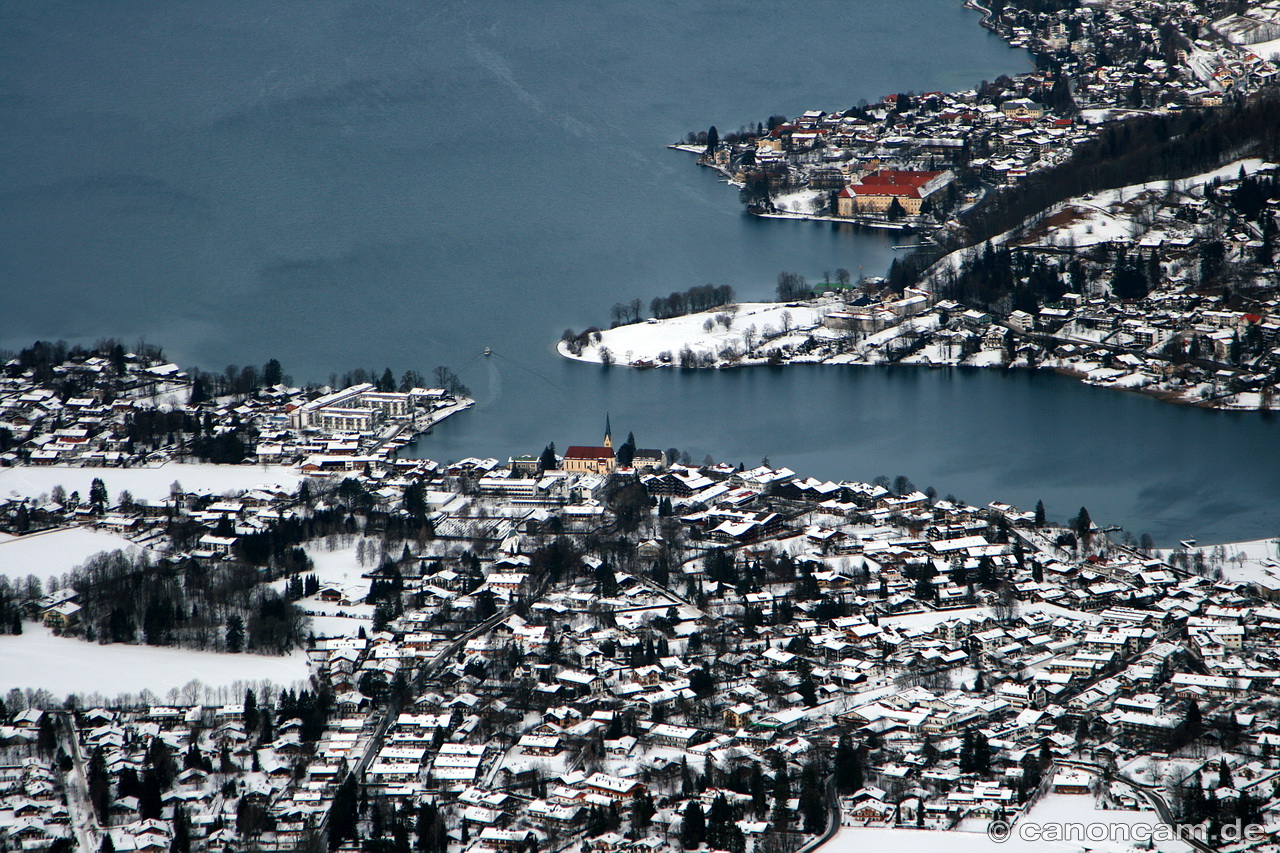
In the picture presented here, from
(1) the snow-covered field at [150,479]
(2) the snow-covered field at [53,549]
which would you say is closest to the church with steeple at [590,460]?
(1) the snow-covered field at [150,479]

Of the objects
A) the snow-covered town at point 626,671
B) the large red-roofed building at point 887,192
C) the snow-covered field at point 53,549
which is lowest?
the snow-covered town at point 626,671

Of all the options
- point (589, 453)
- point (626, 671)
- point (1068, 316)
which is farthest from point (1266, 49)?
point (626, 671)

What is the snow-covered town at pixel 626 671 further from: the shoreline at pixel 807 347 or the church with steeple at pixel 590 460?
the shoreline at pixel 807 347

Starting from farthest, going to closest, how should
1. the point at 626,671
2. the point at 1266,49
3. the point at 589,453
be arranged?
the point at 1266,49
the point at 589,453
the point at 626,671

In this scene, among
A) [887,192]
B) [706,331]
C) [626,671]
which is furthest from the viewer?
[887,192]

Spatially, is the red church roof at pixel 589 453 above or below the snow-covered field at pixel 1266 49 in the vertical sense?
below

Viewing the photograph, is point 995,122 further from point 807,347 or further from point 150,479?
point 150,479

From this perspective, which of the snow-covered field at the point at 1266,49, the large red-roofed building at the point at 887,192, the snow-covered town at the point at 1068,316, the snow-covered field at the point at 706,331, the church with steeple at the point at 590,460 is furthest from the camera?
the snow-covered field at the point at 1266,49

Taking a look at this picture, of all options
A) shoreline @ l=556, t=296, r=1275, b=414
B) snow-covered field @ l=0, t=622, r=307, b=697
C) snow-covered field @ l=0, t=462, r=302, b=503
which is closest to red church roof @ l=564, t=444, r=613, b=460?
snow-covered field @ l=0, t=462, r=302, b=503
